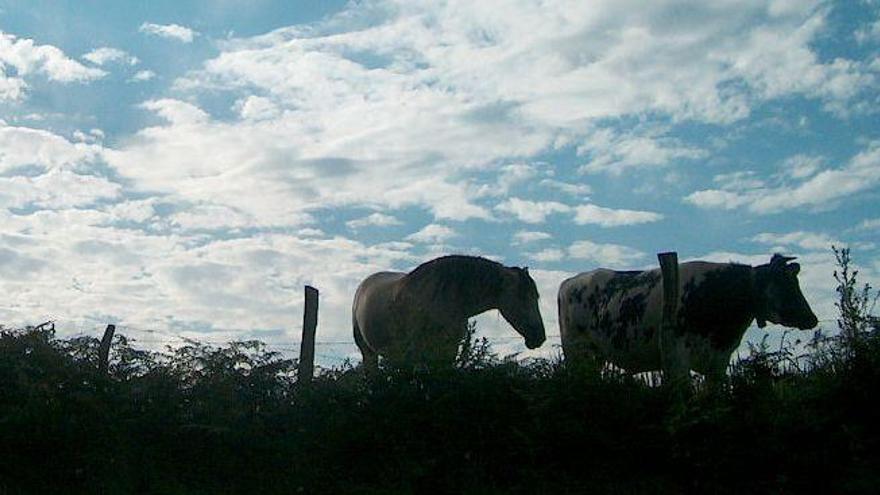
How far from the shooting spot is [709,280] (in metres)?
15.7

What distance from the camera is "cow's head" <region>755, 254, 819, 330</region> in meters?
15.0

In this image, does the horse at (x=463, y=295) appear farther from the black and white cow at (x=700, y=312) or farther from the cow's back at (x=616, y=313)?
the black and white cow at (x=700, y=312)

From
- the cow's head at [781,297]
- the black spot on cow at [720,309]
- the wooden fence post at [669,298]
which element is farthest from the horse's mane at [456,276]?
the wooden fence post at [669,298]

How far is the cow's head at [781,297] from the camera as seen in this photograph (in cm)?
1498

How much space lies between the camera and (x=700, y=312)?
606 inches

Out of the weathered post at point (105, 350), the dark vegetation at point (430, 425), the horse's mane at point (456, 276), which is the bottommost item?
the dark vegetation at point (430, 425)

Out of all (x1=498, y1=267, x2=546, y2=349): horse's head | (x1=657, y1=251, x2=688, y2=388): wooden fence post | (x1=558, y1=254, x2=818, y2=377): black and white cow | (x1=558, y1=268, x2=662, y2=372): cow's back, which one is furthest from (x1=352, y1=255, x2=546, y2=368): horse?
(x1=657, y1=251, x2=688, y2=388): wooden fence post

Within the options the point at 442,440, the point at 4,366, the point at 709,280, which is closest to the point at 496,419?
the point at 442,440

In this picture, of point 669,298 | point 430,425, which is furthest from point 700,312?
point 430,425

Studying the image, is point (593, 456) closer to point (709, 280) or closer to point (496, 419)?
point (496, 419)

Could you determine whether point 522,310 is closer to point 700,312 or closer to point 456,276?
point 456,276

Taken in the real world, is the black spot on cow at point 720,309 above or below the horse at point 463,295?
below

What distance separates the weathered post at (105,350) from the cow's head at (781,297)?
29.8ft

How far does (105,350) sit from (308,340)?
8.76ft
